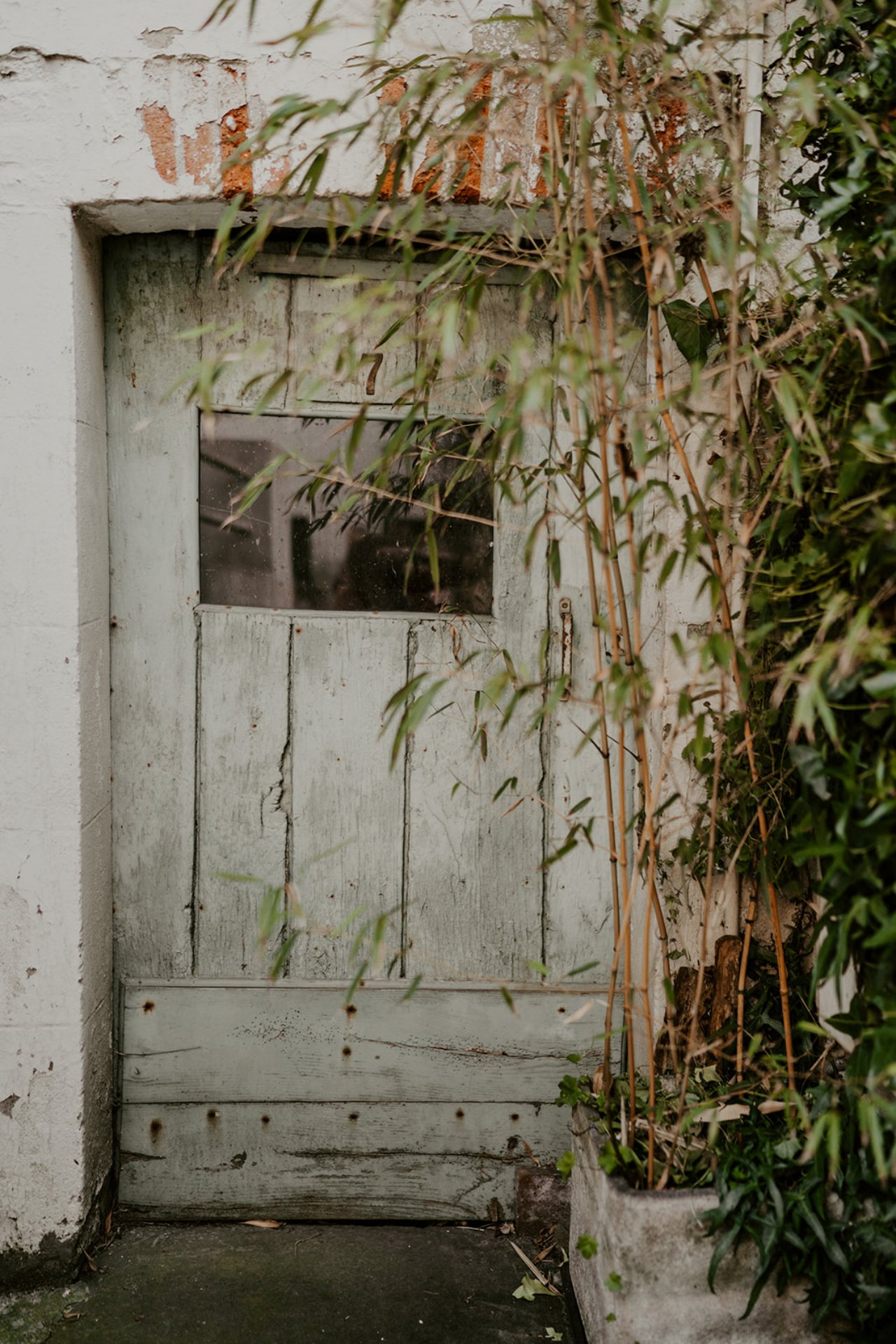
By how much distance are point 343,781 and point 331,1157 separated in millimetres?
713

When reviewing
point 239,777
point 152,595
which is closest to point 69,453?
point 152,595

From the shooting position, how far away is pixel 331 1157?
5.80 feet

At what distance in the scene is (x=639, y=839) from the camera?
1.37 meters

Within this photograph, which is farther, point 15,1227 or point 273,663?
point 273,663

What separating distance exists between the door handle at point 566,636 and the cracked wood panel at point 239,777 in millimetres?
501

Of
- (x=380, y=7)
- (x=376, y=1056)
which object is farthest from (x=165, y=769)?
(x=380, y=7)

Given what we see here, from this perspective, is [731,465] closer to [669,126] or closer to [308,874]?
[669,126]

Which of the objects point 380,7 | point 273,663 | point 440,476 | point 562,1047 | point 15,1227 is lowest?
point 15,1227

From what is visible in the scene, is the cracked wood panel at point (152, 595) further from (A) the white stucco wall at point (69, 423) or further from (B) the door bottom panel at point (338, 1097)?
(B) the door bottom panel at point (338, 1097)

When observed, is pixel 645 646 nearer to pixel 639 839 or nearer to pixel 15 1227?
pixel 639 839

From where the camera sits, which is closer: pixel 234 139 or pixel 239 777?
pixel 234 139

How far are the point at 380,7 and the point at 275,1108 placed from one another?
5.81ft

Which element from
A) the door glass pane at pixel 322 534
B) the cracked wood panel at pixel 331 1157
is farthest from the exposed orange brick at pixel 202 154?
the cracked wood panel at pixel 331 1157

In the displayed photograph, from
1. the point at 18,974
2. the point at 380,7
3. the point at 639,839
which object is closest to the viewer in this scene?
the point at 380,7
